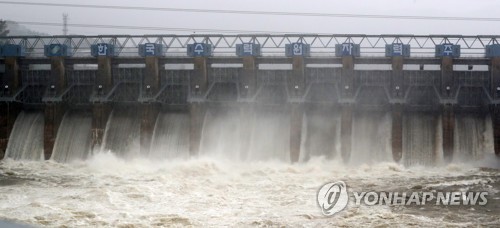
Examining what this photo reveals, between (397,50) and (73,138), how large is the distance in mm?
23782

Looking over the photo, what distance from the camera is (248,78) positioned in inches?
1391

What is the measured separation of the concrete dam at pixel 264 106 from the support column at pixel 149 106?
7cm

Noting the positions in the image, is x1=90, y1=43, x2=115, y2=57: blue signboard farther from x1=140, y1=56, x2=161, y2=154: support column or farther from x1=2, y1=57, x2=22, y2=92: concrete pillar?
x1=2, y1=57, x2=22, y2=92: concrete pillar

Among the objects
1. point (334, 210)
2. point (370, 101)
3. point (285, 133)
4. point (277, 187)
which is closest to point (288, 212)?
point (334, 210)

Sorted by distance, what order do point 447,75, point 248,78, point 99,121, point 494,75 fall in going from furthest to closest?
point 248,78 → point 99,121 → point 447,75 → point 494,75

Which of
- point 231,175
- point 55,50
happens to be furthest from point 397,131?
point 55,50

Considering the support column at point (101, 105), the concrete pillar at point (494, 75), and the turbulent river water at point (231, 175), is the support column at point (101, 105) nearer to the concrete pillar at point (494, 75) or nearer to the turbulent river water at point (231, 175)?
the turbulent river water at point (231, 175)

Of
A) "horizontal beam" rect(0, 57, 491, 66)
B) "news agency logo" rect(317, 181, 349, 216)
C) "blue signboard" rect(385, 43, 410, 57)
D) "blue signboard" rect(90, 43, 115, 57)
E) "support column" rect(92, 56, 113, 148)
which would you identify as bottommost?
"news agency logo" rect(317, 181, 349, 216)

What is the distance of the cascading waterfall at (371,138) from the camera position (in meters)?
32.9

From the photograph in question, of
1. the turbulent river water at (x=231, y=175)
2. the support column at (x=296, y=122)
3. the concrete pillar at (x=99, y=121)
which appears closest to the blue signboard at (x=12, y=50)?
the turbulent river water at (x=231, y=175)

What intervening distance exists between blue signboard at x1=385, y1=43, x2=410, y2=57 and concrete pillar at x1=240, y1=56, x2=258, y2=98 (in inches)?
372

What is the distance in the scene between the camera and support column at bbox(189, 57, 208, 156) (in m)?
34.1

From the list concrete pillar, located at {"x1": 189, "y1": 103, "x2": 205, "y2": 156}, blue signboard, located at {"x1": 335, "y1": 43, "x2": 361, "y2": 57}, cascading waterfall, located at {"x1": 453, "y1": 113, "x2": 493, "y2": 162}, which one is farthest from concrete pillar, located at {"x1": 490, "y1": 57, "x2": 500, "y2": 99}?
concrete pillar, located at {"x1": 189, "y1": 103, "x2": 205, "y2": 156}

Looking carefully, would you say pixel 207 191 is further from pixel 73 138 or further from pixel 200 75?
pixel 73 138
